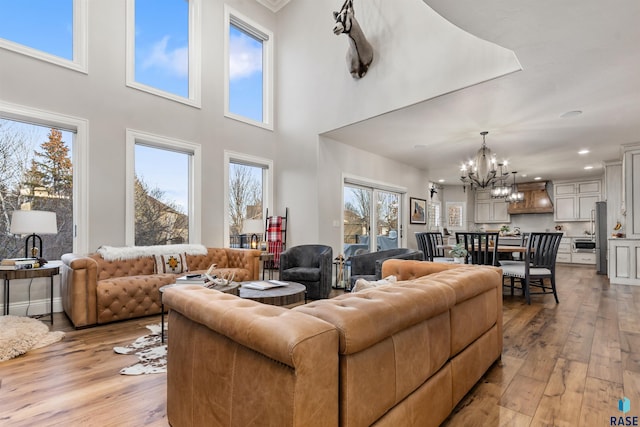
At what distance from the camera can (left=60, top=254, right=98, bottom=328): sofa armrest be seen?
3207mm

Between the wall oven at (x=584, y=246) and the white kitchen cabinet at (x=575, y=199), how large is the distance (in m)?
0.72

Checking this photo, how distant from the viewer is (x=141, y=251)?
13.8 feet

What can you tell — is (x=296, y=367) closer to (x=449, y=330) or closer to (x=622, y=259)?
(x=449, y=330)

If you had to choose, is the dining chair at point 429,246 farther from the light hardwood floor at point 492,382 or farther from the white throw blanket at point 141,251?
the white throw blanket at point 141,251

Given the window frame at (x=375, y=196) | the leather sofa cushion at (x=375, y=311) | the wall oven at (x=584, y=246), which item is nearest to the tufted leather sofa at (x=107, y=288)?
the window frame at (x=375, y=196)

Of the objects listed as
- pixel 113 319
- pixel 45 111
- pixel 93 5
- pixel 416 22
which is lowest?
pixel 113 319

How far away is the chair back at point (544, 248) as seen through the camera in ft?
14.2

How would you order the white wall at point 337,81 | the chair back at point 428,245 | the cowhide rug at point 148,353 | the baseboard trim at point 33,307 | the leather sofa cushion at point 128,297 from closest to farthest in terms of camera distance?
the cowhide rug at point 148,353 → the leather sofa cushion at point 128,297 → the baseboard trim at point 33,307 → the white wall at point 337,81 → the chair back at point 428,245

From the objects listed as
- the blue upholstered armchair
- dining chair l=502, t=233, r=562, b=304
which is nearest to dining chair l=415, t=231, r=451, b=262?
dining chair l=502, t=233, r=562, b=304

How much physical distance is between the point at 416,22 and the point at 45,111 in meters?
4.79

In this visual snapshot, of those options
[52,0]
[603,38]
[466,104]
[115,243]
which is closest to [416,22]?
[466,104]

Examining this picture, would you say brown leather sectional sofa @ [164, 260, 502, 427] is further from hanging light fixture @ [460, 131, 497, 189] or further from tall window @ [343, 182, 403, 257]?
tall window @ [343, 182, 403, 257]

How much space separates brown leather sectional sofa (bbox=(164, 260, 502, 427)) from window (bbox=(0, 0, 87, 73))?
168 inches

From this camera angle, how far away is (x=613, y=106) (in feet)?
13.4
